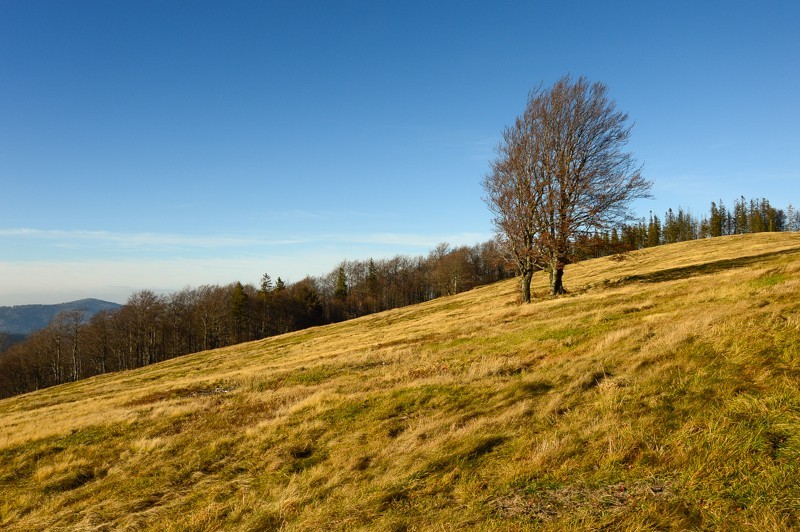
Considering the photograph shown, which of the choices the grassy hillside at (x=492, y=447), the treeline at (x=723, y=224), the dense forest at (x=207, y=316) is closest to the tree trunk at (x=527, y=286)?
the grassy hillside at (x=492, y=447)

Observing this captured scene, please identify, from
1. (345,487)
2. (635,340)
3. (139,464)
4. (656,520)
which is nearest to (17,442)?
(139,464)

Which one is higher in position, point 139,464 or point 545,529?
point 545,529

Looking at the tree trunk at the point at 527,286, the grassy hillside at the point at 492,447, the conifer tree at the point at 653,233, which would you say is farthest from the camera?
the conifer tree at the point at 653,233

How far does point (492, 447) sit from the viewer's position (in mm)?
6043

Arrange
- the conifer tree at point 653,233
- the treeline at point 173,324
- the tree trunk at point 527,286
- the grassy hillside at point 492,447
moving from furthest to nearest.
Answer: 1. the conifer tree at point 653,233
2. the treeline at point 173,324
3. the tree trunk at point 527,286
4. the grassy hillside at point 492,447

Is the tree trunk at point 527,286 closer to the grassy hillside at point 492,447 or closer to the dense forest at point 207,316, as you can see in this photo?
the grassy hillside at point 492,447

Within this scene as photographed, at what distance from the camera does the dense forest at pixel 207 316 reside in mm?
73062

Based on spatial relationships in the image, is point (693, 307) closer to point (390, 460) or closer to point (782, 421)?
point (782, 421)

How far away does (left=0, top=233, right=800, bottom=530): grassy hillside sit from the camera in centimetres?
433

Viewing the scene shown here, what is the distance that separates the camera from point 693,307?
12.3m

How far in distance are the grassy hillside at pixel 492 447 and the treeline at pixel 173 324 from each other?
52.7 metres

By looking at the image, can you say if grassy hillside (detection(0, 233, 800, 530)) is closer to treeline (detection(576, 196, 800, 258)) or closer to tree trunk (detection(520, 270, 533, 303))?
tree trunk (detection(520, 270, 533, 303))

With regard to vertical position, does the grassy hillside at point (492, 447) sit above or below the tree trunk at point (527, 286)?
below

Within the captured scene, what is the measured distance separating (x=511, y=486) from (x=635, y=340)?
Answer: 22.6 ft
